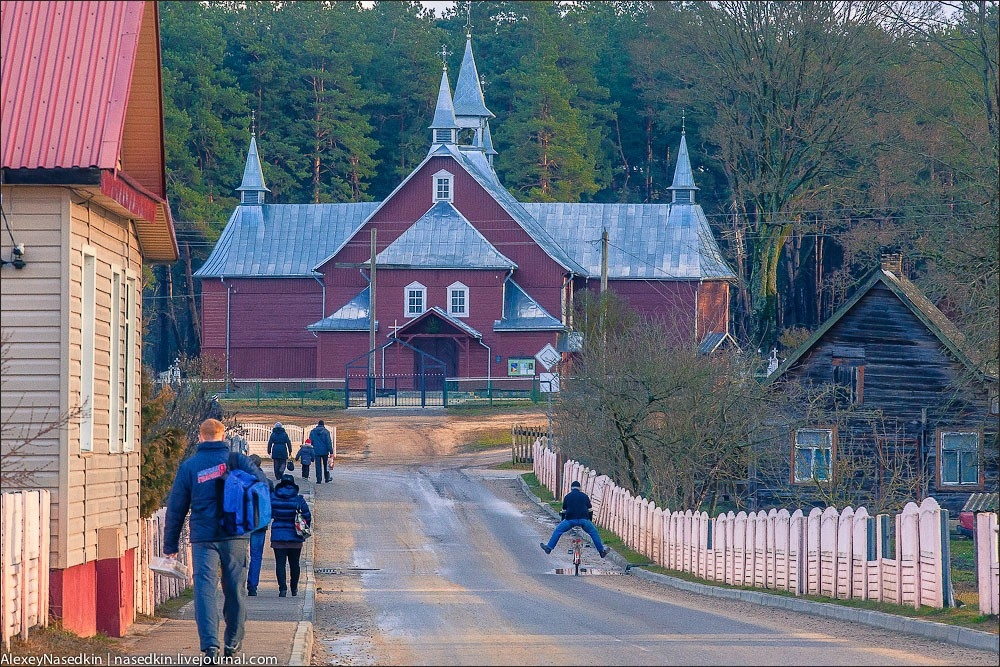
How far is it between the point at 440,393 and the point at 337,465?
14171mm

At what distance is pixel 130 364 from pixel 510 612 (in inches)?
195

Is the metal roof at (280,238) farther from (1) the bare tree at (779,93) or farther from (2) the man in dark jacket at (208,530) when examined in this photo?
(2) the man in dark jacket at (208,530)

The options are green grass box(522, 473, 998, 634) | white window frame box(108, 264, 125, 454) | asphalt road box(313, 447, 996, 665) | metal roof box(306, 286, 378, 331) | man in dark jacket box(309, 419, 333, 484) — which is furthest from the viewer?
metal roof box(306, 286, 378, 331)

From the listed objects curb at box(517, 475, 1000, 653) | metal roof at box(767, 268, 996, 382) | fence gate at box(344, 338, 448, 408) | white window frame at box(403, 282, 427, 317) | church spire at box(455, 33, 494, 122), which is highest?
church spire at box(455, 33, 494, 122)

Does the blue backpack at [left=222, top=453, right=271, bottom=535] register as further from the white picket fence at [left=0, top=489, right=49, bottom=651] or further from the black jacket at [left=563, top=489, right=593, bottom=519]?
the black jacket at [left=563, top=489, right=593, bottom=519]

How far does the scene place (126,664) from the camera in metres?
11.8

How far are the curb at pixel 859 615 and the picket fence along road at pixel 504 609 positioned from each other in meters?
0.22

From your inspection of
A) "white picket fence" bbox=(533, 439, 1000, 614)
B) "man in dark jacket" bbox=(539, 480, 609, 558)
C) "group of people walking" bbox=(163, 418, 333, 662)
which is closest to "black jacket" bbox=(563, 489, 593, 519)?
"man in dark jacket" bbox=(539, 480, 609, 558)

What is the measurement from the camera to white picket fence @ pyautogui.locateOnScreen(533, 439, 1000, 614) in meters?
15.6

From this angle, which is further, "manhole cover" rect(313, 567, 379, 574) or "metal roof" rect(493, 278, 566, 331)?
"metal roof" rect(493, 278, 566, 331)

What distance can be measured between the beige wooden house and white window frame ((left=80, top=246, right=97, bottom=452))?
0.01 m

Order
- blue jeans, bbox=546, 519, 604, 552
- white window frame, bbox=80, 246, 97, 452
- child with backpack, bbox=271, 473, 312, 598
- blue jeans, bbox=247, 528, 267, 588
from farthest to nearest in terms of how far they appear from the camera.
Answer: blue jeans, bbox=546, 519, 604, 552 → blue jeans, bbox=247, 528, 267, 588 → child with backpack, bbox=271, 473, 312, 598 → white window frame, bbox=80, 246, 97, 452

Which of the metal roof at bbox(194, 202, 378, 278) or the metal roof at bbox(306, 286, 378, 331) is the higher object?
the metal roof at bbox(194, 202, 378, 278)

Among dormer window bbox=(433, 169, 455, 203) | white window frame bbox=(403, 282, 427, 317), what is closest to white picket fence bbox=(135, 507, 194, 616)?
white window frame bbox=(403, 282, 427, 317)
